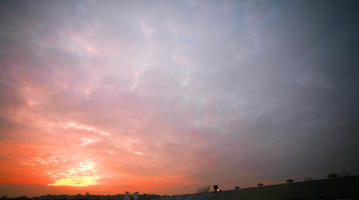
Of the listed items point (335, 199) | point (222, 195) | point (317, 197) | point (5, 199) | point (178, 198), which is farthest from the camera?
point (5, 199)

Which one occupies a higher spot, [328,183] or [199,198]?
[328,183]

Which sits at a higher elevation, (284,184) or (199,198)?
(284,184)

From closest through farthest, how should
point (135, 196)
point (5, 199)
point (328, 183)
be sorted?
point (328, 183)
point (135, 196)
point (5, 199)

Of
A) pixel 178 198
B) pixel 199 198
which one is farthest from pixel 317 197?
pixel 178 198

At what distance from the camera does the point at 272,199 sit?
24.3 metres

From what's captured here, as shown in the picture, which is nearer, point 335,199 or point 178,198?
point 335,199

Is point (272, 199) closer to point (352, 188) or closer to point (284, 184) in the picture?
point (284, 184)

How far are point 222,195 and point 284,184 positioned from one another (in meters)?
11.8

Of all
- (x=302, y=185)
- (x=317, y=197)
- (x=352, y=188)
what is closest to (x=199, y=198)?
(x=302, y=185)

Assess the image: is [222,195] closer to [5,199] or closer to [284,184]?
[284,184]

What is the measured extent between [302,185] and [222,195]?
14597 mm

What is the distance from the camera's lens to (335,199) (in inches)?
738

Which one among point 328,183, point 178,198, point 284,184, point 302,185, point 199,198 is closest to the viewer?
point 328,183

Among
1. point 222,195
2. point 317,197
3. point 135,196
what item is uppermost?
point 317,197
